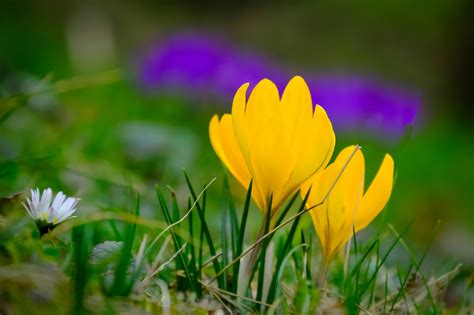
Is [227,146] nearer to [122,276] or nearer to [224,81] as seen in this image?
[122,276]

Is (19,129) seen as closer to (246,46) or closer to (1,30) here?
(1,30)

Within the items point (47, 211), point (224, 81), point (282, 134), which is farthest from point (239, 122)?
point (224, 81)

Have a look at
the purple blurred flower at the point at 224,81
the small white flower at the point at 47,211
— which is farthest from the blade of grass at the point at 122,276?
the purple blurred flower at the point at 224,81

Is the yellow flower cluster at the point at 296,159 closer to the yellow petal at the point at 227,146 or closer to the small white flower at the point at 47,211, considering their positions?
the yellow petal at the point at 227,146

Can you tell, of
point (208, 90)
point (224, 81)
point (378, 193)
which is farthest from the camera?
point (224, 81)

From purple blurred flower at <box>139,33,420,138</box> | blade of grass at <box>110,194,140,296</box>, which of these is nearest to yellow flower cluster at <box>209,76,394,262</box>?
blade of grass at <box>110,194,140,296</box>

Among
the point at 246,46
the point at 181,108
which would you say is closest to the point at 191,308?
the point at 181,108

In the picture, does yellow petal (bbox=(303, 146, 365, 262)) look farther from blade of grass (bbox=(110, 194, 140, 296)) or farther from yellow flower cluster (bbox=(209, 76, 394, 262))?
blade of grass (bbox=(110, 194, 140, 296))
